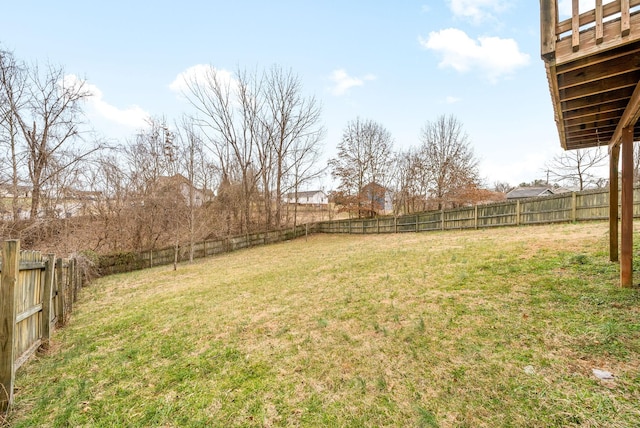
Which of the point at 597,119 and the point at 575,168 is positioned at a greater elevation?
the point at 575,168

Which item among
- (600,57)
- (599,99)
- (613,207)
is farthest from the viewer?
(613,207)

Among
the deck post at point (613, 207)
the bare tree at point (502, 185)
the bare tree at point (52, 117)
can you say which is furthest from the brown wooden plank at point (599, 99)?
the bare tree at point (502, 185)

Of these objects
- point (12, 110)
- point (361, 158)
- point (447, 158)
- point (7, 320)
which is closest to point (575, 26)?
point (7, 320)

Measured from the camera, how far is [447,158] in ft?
75.5

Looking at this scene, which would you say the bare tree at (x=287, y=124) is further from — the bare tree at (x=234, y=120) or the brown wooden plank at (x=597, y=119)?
the brown wooden plank at (x=597, y=119)

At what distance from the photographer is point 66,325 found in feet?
16.0

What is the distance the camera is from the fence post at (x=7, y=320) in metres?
2.21

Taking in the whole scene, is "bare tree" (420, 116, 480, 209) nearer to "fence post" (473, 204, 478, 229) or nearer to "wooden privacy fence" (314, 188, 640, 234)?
"wooden privacy fence" (314, 188, 640, 234)

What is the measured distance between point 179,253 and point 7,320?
1266 centimetres

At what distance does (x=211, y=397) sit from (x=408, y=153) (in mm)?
25414

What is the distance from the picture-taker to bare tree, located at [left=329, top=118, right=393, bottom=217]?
74.7 feet

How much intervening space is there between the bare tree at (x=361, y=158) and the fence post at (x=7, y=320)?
20759 mm

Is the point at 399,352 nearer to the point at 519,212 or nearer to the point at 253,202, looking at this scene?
the point at 519,212

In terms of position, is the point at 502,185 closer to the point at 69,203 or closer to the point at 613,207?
the point at 613,207
